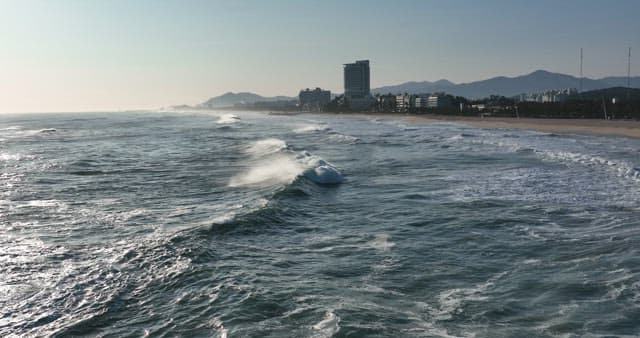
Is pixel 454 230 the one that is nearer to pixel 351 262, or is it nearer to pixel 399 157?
pixel 351 262

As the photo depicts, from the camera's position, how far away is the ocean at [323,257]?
7.09 m

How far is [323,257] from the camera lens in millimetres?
10211

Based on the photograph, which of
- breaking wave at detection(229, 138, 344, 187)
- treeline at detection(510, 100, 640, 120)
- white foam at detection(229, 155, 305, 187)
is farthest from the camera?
A: treeline at detection(510, 100, 640, 120)

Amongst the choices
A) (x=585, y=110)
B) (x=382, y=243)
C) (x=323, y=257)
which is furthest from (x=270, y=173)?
(x=585, y=110)

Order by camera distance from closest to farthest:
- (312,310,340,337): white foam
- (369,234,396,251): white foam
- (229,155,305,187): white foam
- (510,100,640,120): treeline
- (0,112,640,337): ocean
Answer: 1. (312,310,340,337): white foam
2. (0,112,640,337): ocean
3. (369,234,396,251): white foam
4. (229,155,305,187): white foam
5. (510,100,640,120): treeline

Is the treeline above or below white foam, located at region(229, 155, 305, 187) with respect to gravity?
above

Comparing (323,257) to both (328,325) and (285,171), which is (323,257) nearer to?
(328,325)

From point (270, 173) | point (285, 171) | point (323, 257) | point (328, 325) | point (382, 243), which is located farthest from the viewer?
point (285, 171)

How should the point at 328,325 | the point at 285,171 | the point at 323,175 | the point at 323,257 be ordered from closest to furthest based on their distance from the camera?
the point at 328,325, the point at 323,257, the point at 323,175, the point at 285,171

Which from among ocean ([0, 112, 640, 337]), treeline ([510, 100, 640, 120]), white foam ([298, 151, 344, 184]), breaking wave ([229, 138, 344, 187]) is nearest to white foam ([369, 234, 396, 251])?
ocean ([0, 112, 640, 337])

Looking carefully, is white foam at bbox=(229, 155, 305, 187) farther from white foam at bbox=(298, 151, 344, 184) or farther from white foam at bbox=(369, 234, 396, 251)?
white foam at bbox=(369, 234, 396, 251)

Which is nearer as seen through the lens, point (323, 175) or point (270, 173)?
point (323, 175)

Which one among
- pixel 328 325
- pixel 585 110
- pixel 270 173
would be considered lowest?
pixel 328 325

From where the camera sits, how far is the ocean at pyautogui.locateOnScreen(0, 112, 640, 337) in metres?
7.09
